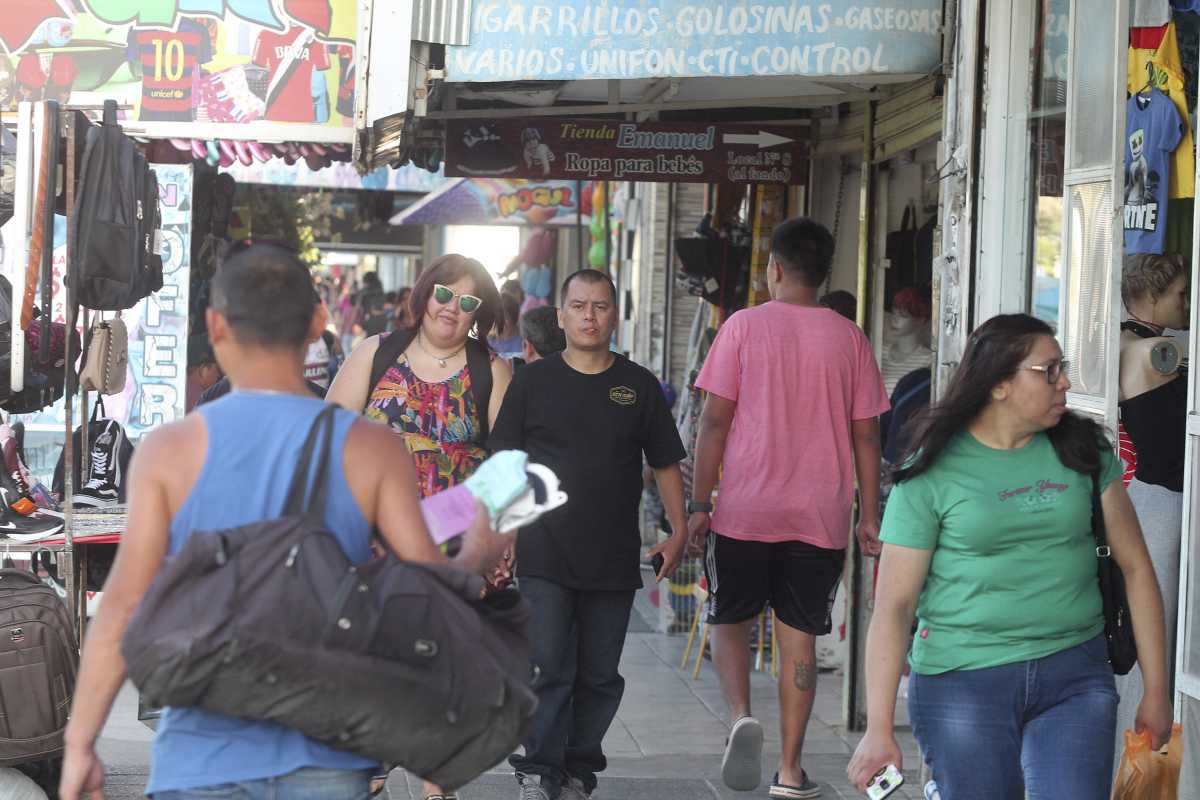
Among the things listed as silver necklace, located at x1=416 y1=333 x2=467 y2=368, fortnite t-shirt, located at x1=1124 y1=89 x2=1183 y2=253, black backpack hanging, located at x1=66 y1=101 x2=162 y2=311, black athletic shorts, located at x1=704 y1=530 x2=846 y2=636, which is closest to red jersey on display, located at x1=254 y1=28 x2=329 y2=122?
black backpack hanging, located at x1=66 y1=101 x2=162 y2=311

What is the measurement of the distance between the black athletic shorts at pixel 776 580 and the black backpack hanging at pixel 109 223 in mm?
2418

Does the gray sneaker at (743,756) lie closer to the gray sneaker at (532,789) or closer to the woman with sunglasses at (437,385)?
the gray sneaker at (532,789)

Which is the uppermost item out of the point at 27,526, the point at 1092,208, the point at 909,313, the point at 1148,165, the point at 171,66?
the point at 171,66

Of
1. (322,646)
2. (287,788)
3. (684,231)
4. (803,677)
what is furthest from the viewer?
(684,231)

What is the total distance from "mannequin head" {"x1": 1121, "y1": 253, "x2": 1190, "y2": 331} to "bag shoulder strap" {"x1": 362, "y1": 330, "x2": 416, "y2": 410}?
8.14 feet

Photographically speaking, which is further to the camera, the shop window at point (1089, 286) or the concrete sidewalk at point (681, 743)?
the concrete sidewalk at point (681, 743)

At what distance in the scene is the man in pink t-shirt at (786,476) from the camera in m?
6.09

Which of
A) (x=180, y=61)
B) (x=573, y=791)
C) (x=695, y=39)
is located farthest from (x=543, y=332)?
(x=573, y=791)

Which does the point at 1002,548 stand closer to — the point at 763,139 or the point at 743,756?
the point at 743,756

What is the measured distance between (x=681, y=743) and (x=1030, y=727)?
3383 millimetres

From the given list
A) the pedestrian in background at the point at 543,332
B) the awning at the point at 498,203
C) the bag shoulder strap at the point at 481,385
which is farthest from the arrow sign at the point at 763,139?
the awning at the point at 498,203

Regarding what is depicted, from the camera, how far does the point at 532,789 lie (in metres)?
5.52

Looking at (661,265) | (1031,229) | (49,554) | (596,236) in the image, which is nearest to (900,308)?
(1031,229)

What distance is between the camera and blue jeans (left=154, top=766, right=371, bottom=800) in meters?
2.83
